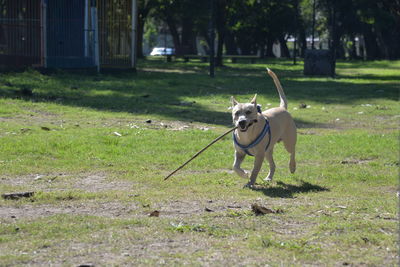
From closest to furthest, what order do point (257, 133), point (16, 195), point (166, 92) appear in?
point (16, 195) < point (257, 133) < point (166, 92)

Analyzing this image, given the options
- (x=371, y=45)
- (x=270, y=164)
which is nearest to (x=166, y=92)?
(x=270, y=164)

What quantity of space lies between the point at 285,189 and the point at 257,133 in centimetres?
77

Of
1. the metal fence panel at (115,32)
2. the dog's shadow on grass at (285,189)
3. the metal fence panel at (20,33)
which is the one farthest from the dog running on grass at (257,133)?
the metal fence panel at (115,32)

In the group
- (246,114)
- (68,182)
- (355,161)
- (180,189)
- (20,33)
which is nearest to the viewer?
(246,114)

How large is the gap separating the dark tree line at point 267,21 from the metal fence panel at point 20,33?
14029 mm

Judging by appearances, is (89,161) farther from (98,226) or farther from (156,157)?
(98,226)

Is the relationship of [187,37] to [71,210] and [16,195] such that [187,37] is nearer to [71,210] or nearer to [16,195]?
[16,195]

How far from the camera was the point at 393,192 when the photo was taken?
8867 mm

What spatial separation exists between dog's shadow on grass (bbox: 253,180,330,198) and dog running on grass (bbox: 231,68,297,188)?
20cm

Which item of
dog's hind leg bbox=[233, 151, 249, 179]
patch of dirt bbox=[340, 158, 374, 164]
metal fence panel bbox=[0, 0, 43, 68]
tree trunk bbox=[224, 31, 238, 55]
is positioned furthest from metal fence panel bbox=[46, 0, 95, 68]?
tree trunk bbox=[224, 31, 238, 55]

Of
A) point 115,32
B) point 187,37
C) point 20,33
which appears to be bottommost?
point 20,33

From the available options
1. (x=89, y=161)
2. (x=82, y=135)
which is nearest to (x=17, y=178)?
(x=89, y=161)

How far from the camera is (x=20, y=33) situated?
28.2 m

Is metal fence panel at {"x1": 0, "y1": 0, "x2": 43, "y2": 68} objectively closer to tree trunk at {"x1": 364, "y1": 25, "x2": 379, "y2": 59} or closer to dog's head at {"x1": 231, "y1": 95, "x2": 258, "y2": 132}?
dog's head at {"x1": 231, "y1": 95, "x2": 258, "y2": 132}
